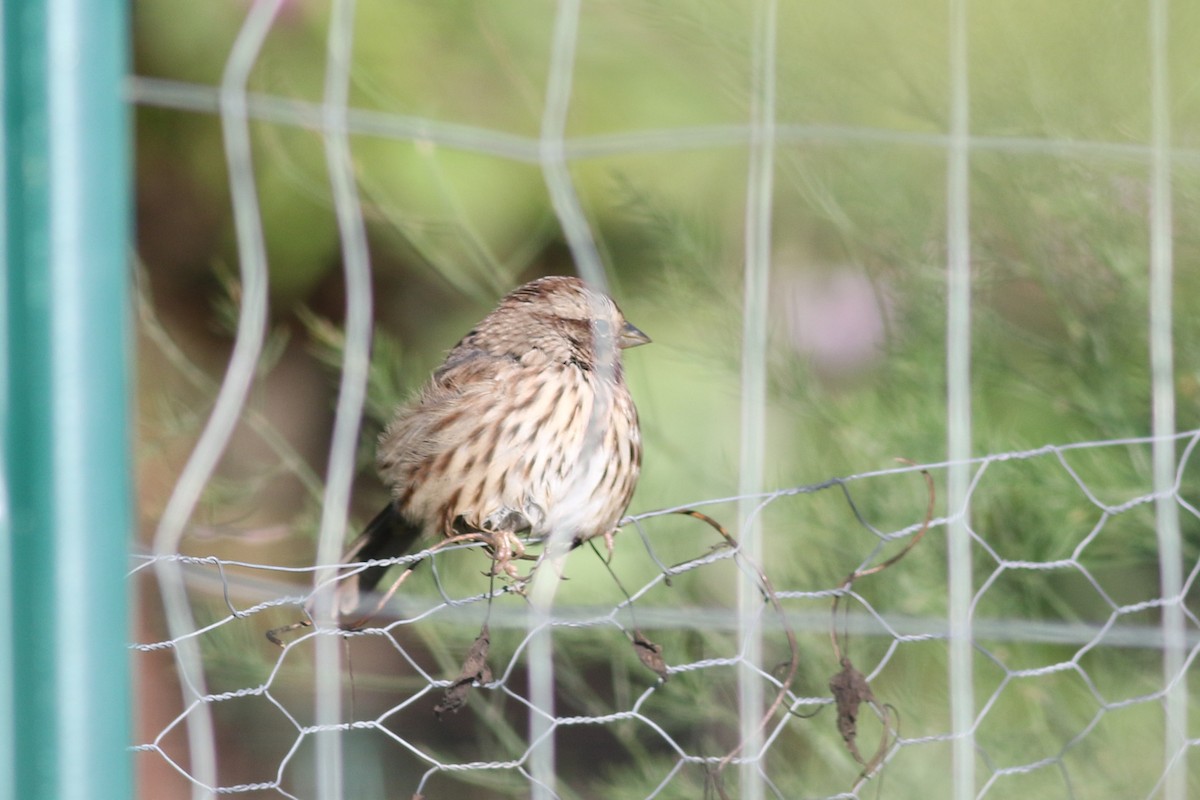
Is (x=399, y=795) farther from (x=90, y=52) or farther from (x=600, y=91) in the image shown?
(x=90, y=52)

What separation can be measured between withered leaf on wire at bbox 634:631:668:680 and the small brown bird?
0.28m

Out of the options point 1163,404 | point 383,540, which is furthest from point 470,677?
point 1163,404

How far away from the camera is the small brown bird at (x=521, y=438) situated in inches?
60.4

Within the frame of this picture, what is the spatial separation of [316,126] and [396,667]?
5.31ft

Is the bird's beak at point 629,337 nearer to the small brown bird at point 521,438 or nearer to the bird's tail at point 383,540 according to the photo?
the small brown bird at point 521,438

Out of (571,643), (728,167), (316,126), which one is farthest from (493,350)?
(728,167)

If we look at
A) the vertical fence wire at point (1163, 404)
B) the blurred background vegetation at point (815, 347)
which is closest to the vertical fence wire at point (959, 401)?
the vertical fence wire at point (1163, 404)

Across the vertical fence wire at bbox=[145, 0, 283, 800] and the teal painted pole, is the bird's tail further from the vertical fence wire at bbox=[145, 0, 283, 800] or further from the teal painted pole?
the teal painted pole

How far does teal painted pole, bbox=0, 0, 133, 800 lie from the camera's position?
2.61 ft

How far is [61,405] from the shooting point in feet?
2.62

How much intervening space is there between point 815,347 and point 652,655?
1.23m

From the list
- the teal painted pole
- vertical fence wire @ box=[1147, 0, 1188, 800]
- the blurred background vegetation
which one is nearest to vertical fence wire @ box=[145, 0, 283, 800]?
the teal painted pole

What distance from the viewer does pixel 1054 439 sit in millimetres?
2184

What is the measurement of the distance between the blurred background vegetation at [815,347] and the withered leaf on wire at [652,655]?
0.65 metres
